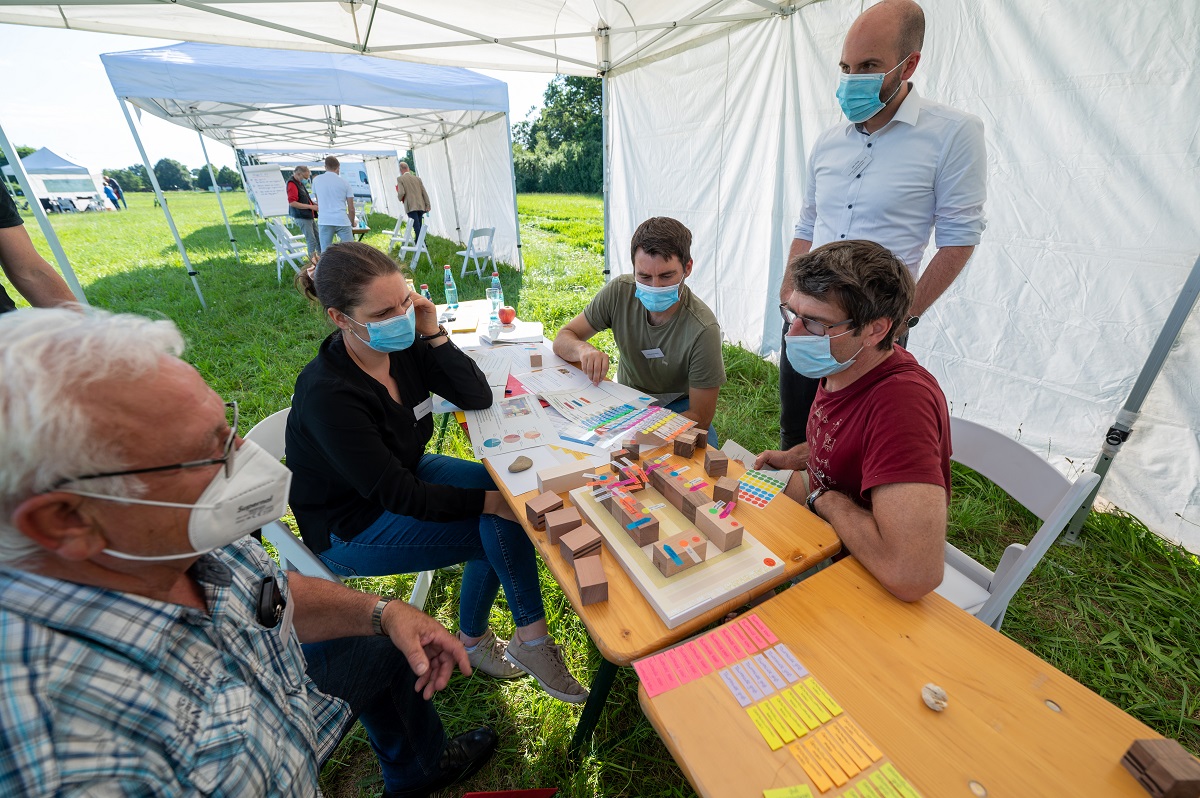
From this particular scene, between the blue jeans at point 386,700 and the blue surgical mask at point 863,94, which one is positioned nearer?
the blue jeans at point 386,700

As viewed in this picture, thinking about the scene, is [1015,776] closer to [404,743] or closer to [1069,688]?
[1069,688]

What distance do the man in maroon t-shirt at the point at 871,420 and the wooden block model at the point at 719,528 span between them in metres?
0.31

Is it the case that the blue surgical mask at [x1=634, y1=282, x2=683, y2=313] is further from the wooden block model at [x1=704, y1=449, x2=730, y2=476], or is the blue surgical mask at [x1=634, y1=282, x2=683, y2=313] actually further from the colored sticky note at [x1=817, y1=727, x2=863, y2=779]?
the colored sticky note at [x1=817, y1=727, x2=863, y2=779]

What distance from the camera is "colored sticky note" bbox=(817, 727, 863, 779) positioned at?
0.80m

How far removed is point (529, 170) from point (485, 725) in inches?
1256

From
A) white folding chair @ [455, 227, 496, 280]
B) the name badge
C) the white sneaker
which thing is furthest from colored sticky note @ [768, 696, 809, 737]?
white folding chair @ [455, 227, 496, 280]

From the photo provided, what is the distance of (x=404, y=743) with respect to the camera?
4.85 ft

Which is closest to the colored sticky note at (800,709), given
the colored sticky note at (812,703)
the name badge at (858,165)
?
the colored sticky note at (812,703)

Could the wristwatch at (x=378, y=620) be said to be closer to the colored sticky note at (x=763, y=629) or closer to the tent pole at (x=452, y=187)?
the colored sticky note at (x=763, y=629)

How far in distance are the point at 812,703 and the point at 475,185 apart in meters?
11.3

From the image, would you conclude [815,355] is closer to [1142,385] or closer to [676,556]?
[676,556]

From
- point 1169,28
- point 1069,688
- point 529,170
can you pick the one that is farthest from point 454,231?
point 529,170

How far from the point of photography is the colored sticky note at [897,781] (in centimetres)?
77

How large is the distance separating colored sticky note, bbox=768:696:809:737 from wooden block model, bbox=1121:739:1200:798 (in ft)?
1.65
